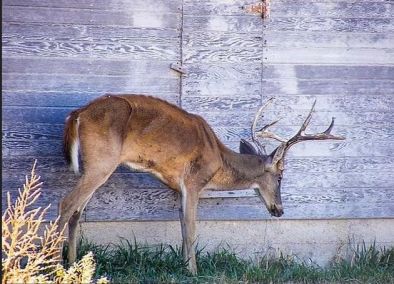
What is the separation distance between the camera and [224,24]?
8.82 meters

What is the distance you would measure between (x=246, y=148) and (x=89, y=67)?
1.71m

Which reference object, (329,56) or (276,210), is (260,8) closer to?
(329,56)

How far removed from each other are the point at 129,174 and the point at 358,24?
106 inches

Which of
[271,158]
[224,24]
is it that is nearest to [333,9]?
[224,24]

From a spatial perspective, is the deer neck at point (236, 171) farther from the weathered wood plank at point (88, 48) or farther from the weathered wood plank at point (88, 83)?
the weathered wood plank at point (88, 48)

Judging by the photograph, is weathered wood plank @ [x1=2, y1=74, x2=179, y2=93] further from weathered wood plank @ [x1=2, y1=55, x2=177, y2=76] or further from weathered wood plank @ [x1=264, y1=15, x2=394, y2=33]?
weathered wood plank @ [x1=264, y1=15, x2=394, y2=33]

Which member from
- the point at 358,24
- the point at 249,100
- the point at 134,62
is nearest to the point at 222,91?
the point at 249,100

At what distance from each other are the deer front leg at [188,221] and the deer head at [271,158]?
2.55ft

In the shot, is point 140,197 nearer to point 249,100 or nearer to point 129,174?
point 129,174

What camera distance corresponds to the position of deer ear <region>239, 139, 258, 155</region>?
8.97 m

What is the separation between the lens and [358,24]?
9164 mm

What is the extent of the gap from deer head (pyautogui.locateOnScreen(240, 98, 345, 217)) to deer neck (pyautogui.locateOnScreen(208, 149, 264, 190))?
6 centimetres

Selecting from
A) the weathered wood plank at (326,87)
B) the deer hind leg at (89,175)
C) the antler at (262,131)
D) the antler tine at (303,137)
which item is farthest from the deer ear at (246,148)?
the deer hind leg at (89,175)

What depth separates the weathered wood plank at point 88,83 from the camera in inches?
328
